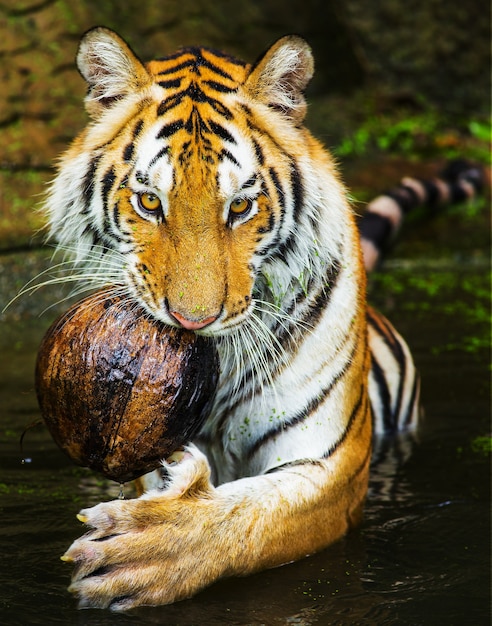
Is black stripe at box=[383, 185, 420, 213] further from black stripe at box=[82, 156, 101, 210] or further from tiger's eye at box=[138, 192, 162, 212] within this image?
tiger's eye at box=[138, 192, 162, 212]

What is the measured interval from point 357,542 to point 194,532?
2.08 ft

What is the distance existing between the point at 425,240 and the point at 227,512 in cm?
413

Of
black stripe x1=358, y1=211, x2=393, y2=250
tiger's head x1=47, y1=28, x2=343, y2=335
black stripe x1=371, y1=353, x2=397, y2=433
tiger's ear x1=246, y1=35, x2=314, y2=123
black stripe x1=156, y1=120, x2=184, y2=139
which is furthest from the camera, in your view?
black stripe x1=358, y1=211, x2=393, y2=250

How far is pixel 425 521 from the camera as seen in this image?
9.86ft

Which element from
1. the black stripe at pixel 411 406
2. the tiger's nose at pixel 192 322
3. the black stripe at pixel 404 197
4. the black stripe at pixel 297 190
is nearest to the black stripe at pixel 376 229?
the black stripe at pixel 404 197

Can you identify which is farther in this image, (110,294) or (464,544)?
(464,544)

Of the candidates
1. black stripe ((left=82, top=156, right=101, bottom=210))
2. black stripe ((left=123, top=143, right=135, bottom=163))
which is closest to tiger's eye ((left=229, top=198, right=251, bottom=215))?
black stripe ((left=123, top=143, right=135, bottom=163))

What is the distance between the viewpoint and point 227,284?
7.91 feet

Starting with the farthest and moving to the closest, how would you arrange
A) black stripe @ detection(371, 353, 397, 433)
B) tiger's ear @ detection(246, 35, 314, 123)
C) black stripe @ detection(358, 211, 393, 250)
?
black stripe @ detection(358, 211, 393, 250), black stripe @ detection(371, 353, 397, 433), tiger's ear @ detection(246, 35, 314, 123)

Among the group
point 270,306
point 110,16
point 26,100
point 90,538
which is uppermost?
point 110,16

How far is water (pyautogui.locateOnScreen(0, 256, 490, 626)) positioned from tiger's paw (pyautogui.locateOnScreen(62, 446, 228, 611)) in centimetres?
4

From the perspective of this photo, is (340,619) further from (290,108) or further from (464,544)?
(290,108)

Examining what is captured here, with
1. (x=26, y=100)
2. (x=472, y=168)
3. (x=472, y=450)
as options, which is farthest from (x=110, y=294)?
(x=472, y=168)

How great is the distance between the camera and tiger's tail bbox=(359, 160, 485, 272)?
5.08 m
